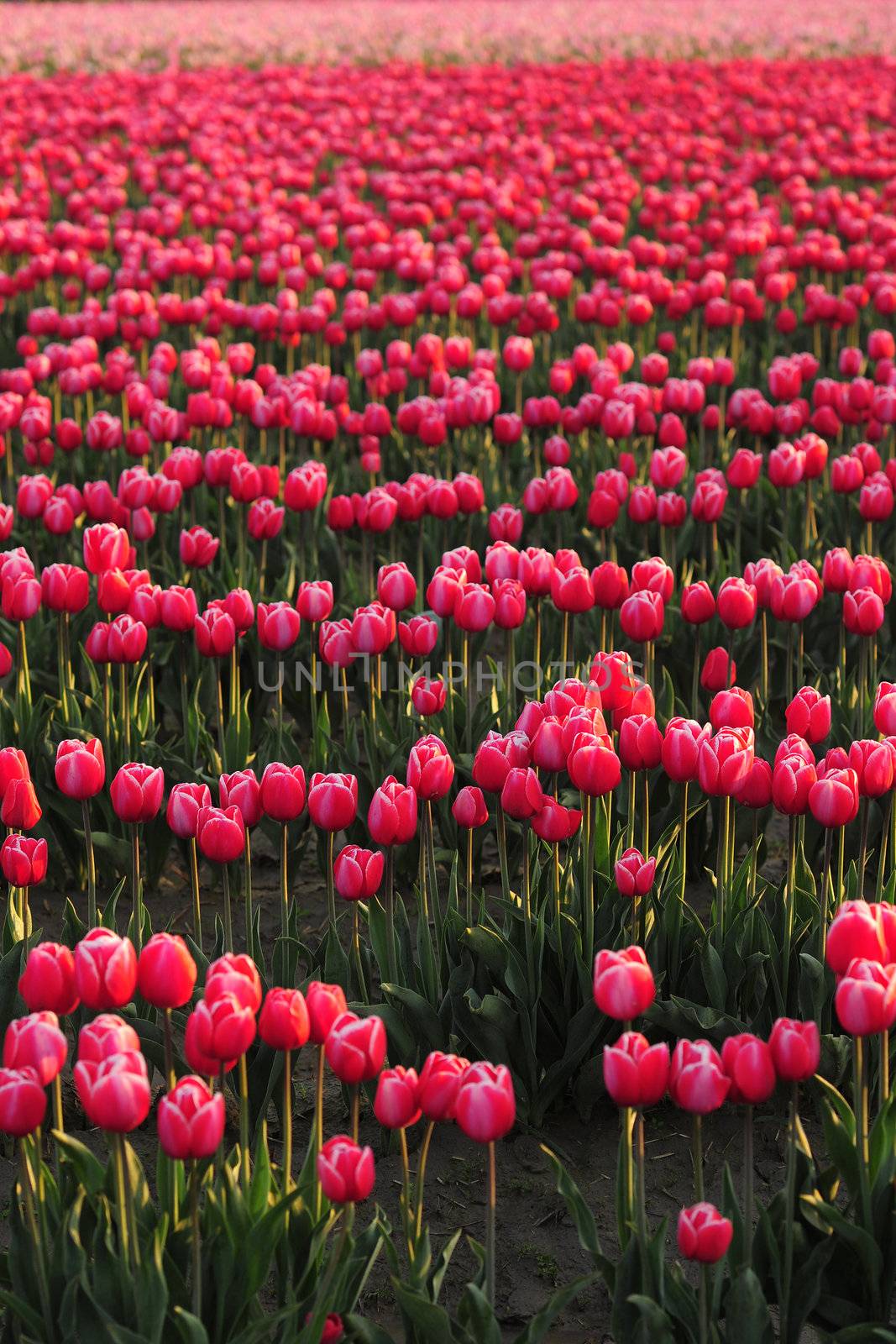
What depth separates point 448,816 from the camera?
14.6 feet

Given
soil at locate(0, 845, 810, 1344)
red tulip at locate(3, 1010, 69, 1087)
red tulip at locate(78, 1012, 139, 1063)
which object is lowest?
soil at locate(0, 845, 810, 1344)

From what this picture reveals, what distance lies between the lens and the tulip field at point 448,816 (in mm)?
2580

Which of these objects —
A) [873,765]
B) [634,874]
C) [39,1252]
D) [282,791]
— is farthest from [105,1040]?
[873,765]

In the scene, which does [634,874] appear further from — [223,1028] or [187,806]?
[223,1028]

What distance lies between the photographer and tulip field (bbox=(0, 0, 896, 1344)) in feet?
8.46

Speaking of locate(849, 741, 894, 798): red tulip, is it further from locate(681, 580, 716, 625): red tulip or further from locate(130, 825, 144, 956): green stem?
locate(130, 825, 144, 956): green stem

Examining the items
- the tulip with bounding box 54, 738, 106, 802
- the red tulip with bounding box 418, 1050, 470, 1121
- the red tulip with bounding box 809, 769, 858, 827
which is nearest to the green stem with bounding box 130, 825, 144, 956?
the tulip with bounding box 54, 738, 106, 802

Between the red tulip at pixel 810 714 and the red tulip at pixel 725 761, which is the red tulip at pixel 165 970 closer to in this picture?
the red tulip at pixel 725 761

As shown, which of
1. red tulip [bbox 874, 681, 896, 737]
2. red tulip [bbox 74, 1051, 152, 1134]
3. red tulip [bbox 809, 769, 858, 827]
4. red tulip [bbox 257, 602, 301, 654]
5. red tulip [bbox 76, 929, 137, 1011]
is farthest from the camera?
red tulip [bbox 257, 602, 301, 654]

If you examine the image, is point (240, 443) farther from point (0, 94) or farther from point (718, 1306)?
point (0, 94)

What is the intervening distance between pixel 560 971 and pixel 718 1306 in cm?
94

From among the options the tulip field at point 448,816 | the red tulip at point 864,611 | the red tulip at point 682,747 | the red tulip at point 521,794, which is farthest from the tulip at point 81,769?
the red tulip at point 864,611

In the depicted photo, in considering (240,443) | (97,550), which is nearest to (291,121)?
(240,443)

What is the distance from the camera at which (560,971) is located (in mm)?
3494
